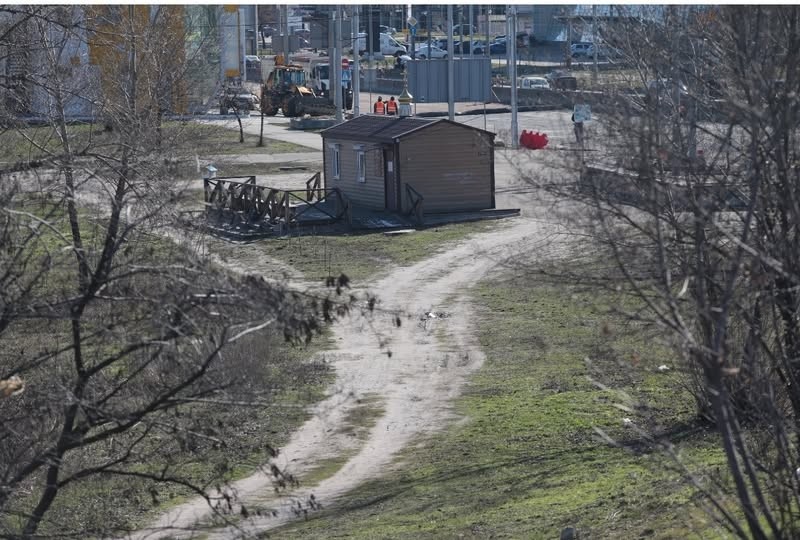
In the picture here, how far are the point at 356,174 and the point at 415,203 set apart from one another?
2588mm

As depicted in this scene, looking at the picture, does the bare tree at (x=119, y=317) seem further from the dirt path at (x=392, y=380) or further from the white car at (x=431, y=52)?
the white car at (x=431, y=52)

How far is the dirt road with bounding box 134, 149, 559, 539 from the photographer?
13.3 metres

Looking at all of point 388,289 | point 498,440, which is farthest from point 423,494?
point 388,289

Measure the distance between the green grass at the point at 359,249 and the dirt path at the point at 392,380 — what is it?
0.80 m

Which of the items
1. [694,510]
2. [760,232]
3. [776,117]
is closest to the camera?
[776,117]

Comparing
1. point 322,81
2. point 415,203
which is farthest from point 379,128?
point 322,81

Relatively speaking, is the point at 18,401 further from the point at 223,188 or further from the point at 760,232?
the point at 223,188

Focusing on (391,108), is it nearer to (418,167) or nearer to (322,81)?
(322,81)

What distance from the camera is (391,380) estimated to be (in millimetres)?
18484

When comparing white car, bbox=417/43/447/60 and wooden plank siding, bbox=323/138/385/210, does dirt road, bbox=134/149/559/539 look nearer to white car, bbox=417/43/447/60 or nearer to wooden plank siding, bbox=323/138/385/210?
wooden plank siding, bbox=323/138/385/210

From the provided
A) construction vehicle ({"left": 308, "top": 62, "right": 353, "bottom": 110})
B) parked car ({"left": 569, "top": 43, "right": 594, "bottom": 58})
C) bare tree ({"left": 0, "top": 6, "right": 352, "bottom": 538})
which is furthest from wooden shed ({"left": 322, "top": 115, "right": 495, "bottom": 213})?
construction vehicle ({"left": 308, "top": 62, "right": 353, "bottom": 110})

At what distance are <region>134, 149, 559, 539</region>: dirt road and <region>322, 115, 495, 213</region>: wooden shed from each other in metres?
6.25

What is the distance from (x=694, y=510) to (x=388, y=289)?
14379 mm

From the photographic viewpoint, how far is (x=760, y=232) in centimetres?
780
